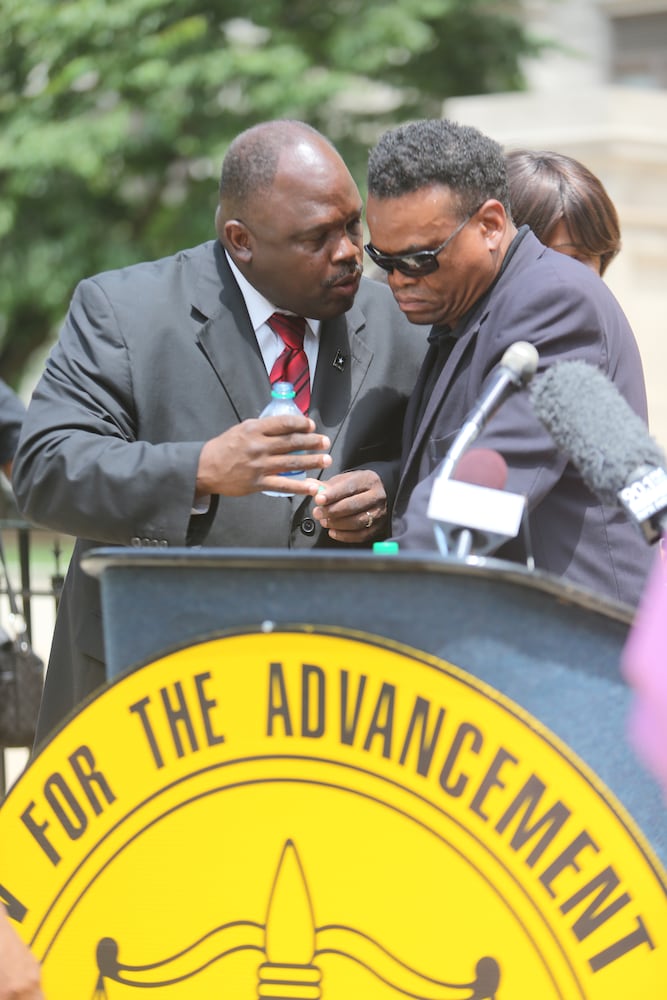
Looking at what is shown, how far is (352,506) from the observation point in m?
3.17

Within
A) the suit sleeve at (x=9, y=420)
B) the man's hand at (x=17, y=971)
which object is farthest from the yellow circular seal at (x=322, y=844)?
the suit sleeve at (x=9, y=420)

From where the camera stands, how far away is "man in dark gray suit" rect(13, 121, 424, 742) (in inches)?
126

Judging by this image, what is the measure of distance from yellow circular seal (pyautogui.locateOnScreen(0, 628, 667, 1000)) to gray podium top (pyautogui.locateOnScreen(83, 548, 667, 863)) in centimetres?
3

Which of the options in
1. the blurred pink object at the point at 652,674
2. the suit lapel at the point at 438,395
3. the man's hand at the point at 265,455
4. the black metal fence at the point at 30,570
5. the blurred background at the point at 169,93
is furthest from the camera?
the blurred background at the point at 169,93

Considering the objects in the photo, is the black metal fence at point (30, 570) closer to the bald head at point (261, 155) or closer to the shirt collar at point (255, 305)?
the shirt collar at point (255, 305)

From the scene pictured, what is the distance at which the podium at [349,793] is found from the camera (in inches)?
88.7

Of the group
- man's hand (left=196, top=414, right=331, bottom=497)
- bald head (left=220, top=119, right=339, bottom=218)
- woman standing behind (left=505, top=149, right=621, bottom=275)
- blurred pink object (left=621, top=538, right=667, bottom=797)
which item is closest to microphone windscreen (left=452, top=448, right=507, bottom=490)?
blurred pink object (left=621, top=538, right=667, bottom=797)

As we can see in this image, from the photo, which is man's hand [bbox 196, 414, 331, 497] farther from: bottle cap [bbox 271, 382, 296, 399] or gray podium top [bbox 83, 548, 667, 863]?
gray podium top [bbox 83, 548, 667, 863]

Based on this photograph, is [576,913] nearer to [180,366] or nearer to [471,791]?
[471,791]

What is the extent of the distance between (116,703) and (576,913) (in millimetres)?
781

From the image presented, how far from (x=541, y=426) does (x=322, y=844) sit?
84 centimetres

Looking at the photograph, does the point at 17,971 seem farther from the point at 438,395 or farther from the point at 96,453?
the point at 438,395

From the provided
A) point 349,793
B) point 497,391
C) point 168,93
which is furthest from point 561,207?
point 168,93

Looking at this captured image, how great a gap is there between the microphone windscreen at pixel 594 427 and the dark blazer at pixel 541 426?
0.25 m
